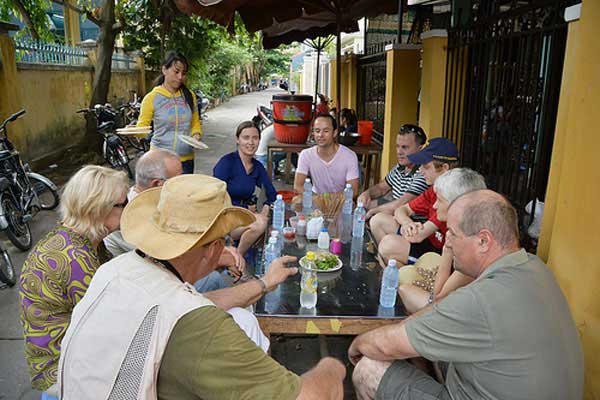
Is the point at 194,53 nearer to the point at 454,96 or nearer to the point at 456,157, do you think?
the point at 454,96

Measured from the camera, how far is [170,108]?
457 cm

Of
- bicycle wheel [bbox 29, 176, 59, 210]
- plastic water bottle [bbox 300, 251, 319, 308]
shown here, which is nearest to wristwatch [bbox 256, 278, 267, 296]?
plastic water bottle [bbox 300, 251, 319, 308]

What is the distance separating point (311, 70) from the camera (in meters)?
23.6

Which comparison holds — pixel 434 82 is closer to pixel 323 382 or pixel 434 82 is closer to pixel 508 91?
pixel 508 91

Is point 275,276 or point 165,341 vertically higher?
point 165,341

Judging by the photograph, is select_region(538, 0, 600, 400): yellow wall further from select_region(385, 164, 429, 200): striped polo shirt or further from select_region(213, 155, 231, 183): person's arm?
select_region(213, 155, 231, 183): person's arm

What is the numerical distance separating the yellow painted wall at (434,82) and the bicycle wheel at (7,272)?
4063mm

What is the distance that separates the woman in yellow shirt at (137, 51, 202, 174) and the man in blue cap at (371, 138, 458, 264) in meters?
2.31

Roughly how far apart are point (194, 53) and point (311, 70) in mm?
10717

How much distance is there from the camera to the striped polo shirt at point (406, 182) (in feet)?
12.9

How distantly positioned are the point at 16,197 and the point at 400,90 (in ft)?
14.8

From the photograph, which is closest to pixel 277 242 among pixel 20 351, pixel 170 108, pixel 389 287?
pixel 389 287

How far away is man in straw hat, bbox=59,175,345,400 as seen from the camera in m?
1.15

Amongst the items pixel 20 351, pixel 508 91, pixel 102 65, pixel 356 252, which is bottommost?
pixel 20 351
